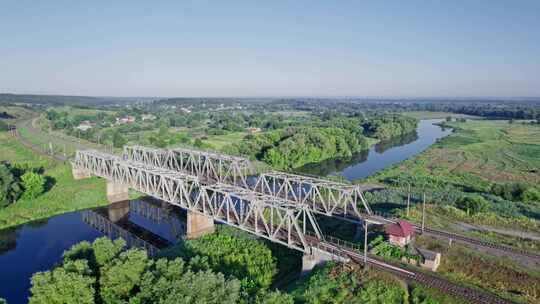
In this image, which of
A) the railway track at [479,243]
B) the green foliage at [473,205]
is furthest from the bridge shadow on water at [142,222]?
the green foliage at [473,205]

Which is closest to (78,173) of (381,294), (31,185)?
(31,185)

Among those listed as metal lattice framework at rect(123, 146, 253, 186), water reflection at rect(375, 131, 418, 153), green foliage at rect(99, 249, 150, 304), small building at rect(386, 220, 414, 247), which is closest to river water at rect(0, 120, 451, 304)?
metal lattice framework at rect(123, 146, 253, 186)

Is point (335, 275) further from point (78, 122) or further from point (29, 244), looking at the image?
point (78, 122)

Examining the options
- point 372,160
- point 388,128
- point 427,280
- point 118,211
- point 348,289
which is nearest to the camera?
point 348,289

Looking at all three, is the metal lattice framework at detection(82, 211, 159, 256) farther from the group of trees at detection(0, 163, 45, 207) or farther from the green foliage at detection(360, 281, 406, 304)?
the green foliage at detection(360, 281, 406, 304)

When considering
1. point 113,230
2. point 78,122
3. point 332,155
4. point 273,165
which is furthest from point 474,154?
point 78,122

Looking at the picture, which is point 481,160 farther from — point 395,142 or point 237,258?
point 237,258

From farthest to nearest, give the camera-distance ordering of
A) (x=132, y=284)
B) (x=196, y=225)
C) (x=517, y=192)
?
(x=517, y=192), (x=196, y=225), (x=132, y=284)
